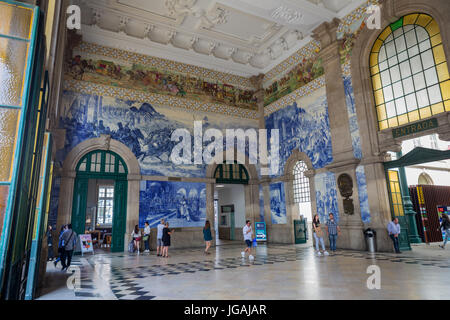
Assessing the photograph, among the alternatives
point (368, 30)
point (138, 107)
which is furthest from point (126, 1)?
point (368, 30)

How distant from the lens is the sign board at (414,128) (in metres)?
9.56

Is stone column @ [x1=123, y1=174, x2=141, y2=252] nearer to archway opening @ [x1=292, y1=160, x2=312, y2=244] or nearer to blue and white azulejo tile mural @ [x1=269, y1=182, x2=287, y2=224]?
blue and white azulejo tile mural @ [x1=269, y1=182, x2=287, y2=224]

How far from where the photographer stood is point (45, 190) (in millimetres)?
5551

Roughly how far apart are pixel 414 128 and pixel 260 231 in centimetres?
854

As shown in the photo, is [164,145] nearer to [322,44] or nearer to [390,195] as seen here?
[322,44]

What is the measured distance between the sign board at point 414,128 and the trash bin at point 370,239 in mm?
3641

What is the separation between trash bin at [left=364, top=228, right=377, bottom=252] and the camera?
10.6 metres

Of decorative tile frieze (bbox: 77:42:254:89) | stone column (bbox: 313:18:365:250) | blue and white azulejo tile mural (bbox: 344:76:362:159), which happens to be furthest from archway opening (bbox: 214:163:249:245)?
blue and white azulejo tile mural (bbox: 344:76:362:159)

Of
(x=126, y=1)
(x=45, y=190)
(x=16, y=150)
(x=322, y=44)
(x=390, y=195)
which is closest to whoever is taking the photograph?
(x=16, y=150)

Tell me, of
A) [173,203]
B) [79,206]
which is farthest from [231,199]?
[79,206]

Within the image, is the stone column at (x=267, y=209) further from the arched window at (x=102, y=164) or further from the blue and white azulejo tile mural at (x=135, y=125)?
the arched window at (x=102, y=164)

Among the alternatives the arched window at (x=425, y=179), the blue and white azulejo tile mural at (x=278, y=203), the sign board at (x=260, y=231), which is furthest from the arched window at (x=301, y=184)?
the arched window at (x=425, y=179)

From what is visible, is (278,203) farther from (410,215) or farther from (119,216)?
(119,216)

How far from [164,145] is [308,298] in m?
11.6
